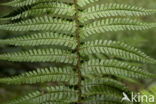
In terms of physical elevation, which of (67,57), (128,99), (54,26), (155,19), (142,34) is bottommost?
(128,99)

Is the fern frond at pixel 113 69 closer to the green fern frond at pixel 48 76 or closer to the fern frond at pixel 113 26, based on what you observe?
the green fern frond at pixel 48 76

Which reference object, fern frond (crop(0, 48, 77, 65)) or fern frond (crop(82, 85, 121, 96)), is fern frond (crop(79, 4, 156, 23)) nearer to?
fern frond (crop(0, 48, 77, 65))

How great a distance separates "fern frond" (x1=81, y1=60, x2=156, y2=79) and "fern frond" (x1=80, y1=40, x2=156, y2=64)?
0.05m

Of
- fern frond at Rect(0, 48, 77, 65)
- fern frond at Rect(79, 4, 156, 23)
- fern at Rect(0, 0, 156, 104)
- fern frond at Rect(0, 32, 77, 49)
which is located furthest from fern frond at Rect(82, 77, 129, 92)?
fern frond at Rect(79, 4, 156, 23)

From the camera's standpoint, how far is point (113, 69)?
1.31 meters

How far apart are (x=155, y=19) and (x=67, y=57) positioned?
5020mm

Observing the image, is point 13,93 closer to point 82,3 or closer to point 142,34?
point 82,3

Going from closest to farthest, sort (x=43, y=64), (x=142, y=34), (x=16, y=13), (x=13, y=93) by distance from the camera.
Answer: (x=16, y=13), (x=43, y=64), (x=13, y=93), (x=142, y=34)

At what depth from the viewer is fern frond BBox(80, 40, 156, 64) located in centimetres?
129

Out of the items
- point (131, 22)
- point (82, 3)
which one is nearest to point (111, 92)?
→ point (131, 22)

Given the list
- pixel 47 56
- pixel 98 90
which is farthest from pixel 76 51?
pixel 98 90

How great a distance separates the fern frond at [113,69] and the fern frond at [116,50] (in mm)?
54

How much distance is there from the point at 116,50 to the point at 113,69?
0.13 m

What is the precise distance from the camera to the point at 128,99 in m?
1.29
